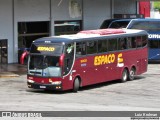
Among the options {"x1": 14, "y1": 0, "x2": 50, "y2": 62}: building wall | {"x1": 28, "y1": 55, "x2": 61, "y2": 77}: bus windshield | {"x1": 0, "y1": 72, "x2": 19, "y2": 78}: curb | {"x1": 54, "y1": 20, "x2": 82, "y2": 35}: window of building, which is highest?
{"x1": 14, "y1": 0, "x2": 50, "y2": 62}: building wall

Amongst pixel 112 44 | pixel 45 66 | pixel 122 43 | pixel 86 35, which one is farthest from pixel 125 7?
pixel 45 66

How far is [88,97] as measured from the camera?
854 inches

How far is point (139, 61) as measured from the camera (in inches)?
1151

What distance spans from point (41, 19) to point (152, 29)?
9363 millimetres

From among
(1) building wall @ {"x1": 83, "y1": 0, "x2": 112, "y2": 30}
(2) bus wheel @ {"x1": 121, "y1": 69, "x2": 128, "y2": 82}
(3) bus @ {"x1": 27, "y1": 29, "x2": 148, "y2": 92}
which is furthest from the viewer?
(1) building wall @ {"x1": 83, "y1": 0, "x2": 112, "y2": 30}

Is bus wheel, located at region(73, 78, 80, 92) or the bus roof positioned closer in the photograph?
the bus roof

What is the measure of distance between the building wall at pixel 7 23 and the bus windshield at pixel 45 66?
13513 mm

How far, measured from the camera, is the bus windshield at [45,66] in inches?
890

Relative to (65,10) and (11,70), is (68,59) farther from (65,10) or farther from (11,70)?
(65,10)

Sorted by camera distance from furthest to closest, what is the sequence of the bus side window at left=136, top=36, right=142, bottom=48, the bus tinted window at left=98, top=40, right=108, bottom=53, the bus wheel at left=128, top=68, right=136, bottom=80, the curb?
the curb < the bus side window at left=136, top=36, right=142, bottom=48 < the bus wheel at left=128, top=68, right=136, bottom=80 < the bus tinted window at left=98, top=40, right=108, bottom=53

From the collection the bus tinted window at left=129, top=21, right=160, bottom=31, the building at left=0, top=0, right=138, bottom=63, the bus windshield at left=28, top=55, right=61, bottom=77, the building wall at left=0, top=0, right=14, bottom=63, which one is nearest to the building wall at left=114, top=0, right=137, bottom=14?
the building at left=0, top=0, right=138, bottom=63

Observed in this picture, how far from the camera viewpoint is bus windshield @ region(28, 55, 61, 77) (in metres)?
22.6

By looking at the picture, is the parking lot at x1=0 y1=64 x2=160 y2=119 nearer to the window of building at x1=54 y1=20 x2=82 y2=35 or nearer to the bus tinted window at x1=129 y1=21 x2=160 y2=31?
the bus tinted window at x1=129 y1=21 x2=160 y2=31

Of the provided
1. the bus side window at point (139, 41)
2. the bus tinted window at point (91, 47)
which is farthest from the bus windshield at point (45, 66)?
the bus side window at point (139, 41)
